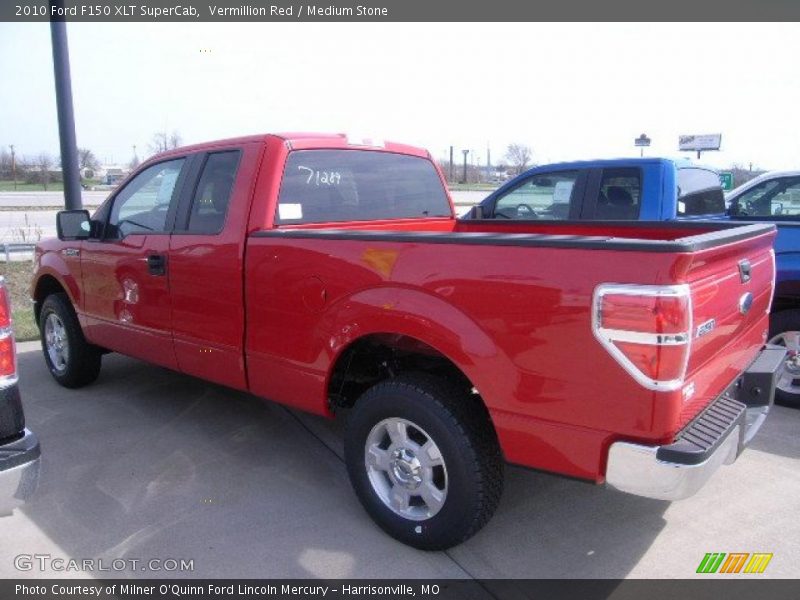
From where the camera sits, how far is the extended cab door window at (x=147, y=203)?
4250 mm

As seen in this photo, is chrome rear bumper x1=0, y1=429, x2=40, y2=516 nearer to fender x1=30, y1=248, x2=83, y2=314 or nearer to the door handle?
the door handle

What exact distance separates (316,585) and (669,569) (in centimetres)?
155

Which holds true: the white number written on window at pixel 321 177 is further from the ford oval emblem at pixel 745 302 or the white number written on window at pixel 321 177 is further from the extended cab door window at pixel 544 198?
the extended cab door window at pixel 544 198

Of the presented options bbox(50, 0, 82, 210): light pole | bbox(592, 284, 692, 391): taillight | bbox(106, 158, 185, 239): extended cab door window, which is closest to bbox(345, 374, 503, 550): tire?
bbox(592, 284, 692, 391): taillight

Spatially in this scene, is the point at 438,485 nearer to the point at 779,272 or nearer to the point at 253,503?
the point at 253,503

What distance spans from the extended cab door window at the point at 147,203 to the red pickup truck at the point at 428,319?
0.05 feet

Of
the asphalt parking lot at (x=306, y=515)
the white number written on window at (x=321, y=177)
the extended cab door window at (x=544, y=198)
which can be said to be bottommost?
the asphalt parking lot at (x=306, y=515)

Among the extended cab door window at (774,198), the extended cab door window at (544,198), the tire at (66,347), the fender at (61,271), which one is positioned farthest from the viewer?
the extended cab door window at (544,198)

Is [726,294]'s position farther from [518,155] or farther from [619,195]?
[518,155]

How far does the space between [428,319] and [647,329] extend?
91 cm

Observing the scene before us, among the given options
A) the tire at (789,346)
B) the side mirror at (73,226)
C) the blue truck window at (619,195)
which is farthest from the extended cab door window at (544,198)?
the side mirror at (73,226)

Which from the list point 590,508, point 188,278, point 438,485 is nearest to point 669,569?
point 590,508

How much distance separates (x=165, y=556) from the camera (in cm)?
291

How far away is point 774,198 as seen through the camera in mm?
5734
